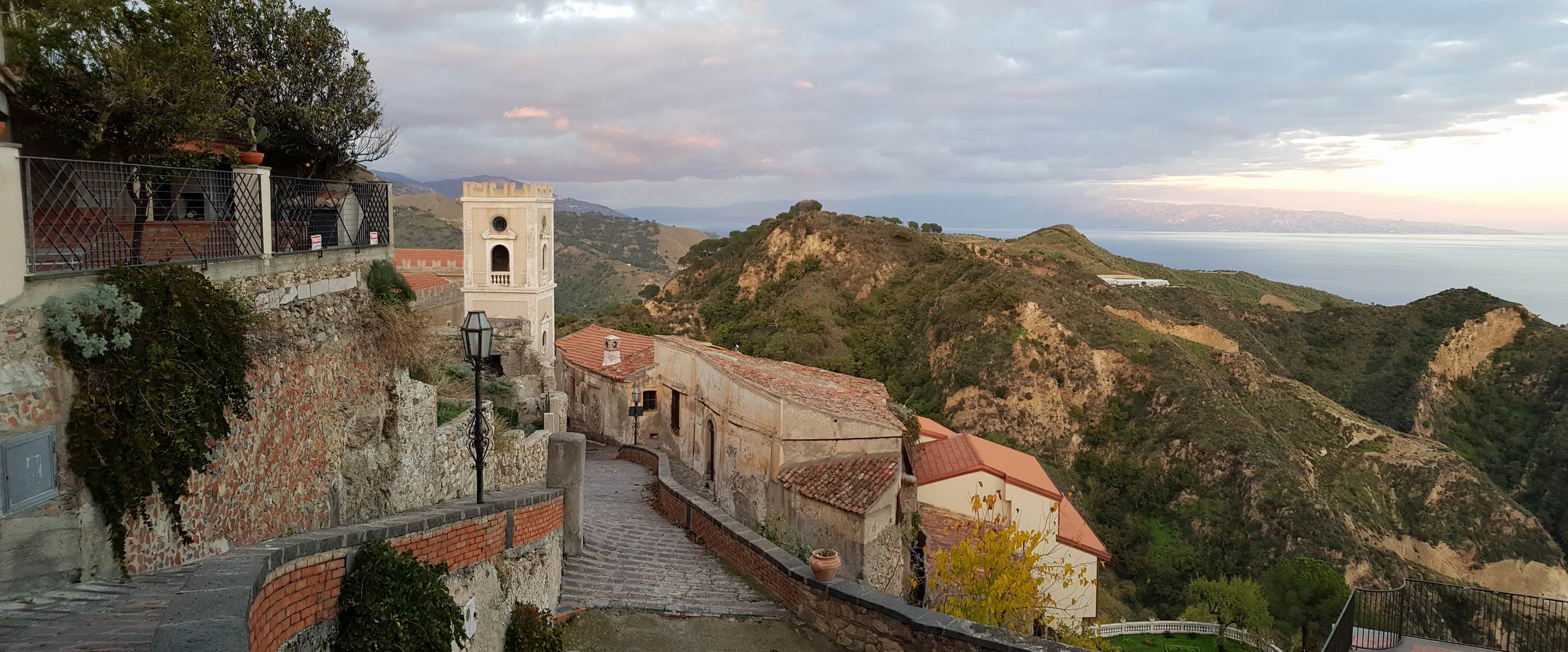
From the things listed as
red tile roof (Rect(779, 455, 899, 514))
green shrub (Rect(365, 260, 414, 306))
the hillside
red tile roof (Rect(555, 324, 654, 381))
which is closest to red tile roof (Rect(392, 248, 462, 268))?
red tile roof (Rect(555, 324, 654, 381))

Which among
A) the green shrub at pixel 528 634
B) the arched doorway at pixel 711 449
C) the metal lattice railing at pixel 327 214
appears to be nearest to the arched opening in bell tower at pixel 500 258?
the arched doorway at pixel 711 449

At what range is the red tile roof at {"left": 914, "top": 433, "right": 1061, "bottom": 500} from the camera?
19484mm

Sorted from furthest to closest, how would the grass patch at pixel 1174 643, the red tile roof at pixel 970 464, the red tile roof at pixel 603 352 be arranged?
1. the red tile roof at pixel 603 352
2. the grass patch at pixel 1174 643
3. the red tile roof at pixel 970 464

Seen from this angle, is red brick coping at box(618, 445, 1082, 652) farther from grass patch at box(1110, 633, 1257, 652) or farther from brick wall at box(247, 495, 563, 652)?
grass patch at box(1110, 633, 1257, 652)

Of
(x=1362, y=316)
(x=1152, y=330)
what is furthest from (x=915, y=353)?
(x=1362, y=316)

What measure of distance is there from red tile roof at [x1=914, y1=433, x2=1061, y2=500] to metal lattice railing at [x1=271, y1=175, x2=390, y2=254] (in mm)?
13499

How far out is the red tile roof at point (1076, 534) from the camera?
21.4 m

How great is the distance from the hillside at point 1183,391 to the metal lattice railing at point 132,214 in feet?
101

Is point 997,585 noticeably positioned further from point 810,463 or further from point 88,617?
point 88,617

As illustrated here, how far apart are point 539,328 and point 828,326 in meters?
25.4

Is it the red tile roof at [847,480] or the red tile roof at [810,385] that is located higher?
the red tile roof at [810,385]

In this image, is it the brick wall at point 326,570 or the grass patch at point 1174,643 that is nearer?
the brick wall at point 326,570

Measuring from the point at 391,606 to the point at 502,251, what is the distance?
27.2m

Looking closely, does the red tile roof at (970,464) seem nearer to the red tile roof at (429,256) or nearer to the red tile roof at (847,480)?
the red tile roof at (847,480)
